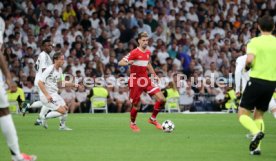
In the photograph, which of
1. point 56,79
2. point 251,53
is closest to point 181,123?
point 56,79

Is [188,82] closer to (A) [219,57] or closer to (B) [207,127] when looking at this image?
(A) [219,57]

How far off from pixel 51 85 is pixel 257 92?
25.1ft

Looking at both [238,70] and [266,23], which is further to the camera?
[238,70]

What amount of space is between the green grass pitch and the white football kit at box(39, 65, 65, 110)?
65 cm

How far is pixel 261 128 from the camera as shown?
40.1ft

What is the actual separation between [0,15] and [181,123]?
1043 cm

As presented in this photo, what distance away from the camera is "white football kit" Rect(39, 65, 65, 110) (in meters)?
17.7

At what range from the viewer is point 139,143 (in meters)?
14.4

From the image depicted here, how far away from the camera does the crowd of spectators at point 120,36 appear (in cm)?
2792

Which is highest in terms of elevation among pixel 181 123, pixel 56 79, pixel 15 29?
pixel 15 29

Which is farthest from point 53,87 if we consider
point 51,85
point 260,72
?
point 260,72

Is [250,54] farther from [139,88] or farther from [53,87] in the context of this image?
[53,87]

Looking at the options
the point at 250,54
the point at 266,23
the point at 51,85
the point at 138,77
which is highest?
the point at 266,23

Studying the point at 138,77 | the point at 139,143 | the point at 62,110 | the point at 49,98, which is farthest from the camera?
the point at 138,77
